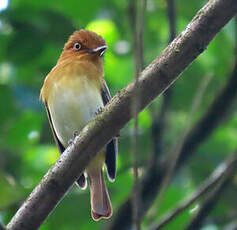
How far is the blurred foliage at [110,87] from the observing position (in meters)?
5.85

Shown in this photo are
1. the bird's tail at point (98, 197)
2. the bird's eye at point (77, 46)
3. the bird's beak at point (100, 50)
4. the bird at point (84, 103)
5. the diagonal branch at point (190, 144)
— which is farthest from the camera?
the bird's eye at point (77, 46)

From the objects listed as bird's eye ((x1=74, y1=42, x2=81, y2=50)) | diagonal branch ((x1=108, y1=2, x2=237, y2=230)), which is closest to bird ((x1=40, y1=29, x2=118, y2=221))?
bird's eye ((x1=74, y1=42, x2=81, y2=50))

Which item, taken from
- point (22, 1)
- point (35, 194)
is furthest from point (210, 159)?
point (35, 194)

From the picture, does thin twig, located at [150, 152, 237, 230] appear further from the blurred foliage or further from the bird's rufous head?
the bird's rufous head

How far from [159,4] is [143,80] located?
375cm

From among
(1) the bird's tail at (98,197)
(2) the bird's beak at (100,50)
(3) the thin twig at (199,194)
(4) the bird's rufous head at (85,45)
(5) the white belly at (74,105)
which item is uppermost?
(4) the bird's rufous head at (85,45)

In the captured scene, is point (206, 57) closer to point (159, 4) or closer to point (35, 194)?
point (159, 4)

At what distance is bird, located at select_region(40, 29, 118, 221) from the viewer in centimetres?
536

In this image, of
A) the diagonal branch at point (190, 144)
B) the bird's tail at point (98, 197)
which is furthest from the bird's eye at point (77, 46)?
the diagonal branch at point (190, 144)

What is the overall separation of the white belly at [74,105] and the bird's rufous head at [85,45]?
0.43 meters

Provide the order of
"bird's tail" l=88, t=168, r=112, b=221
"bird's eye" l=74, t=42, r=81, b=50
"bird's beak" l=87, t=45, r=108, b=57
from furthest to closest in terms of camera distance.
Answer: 1. "bird's eye" l=74, t=42, r=81, b=50
2. "bird's beak" l=87, t=45, r=108, b=57
3. "bird's tail" l=88, t=168, r=112, b=221

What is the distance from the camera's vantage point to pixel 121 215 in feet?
18.7

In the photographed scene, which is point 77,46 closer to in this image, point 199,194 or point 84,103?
point 84,103

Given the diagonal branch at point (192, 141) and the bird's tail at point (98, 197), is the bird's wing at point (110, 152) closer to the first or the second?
the bird's tail at point (98, 197)
